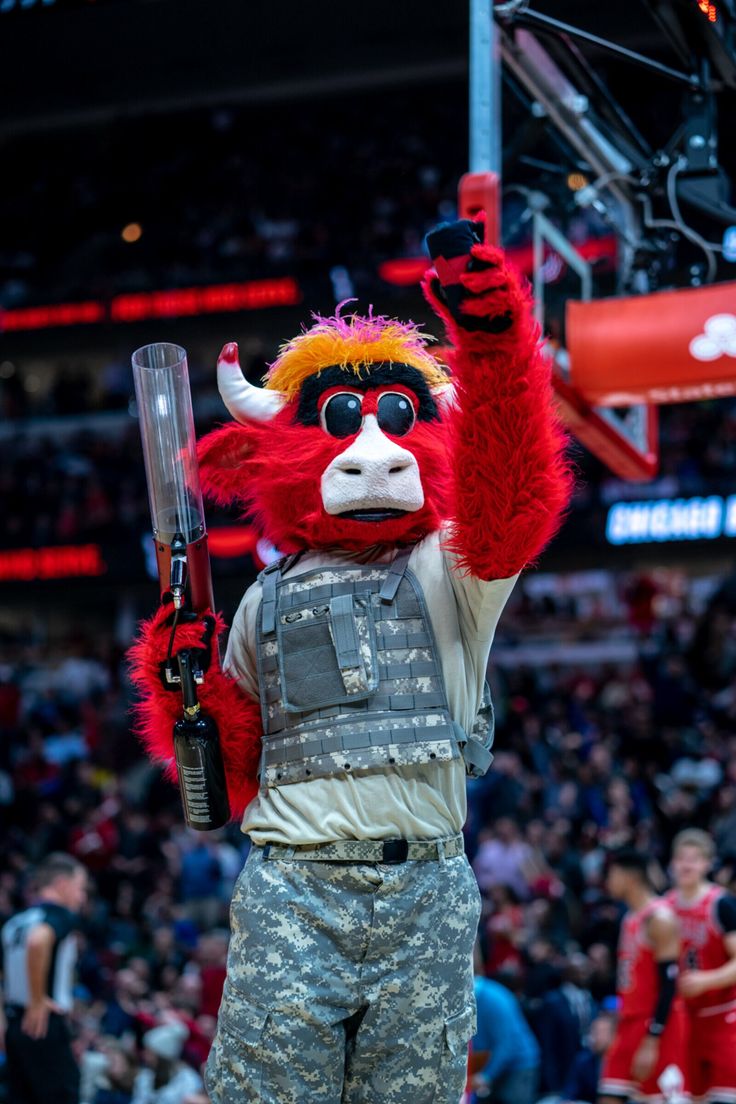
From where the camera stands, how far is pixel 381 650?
112 inches

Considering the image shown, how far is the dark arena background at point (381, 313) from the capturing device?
5.98 metres

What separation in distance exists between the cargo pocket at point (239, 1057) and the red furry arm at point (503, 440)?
908mm

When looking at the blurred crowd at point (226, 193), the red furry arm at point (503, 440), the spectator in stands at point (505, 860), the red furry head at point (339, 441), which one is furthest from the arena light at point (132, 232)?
the red furry arm at point (503, 440)

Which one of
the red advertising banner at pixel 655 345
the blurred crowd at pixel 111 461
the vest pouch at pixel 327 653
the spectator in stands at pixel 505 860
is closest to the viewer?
the vest pouch at pixel 327 653

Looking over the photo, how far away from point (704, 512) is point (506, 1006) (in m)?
8.90

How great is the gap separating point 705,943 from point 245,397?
334cm

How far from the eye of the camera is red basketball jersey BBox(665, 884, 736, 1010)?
18.2 ft

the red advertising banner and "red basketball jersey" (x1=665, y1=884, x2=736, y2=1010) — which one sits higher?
the red advertising banner

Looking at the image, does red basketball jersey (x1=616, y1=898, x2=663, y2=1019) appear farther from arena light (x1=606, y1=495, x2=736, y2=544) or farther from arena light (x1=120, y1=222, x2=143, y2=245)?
arena light (x1=120, y1=222, x2=143, y2=245)

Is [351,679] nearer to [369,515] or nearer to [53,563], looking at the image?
[369,515]

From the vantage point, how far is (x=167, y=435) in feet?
9.51

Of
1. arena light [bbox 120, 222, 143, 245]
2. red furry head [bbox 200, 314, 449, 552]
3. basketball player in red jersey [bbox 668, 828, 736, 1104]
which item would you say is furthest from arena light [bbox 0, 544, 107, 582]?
red furry head [bbox 200, 314, 449, 552]

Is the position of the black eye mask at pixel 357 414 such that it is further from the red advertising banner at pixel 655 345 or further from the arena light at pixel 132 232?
the arena light at pixel 132 232

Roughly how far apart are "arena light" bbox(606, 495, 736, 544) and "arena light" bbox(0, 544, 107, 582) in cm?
588
